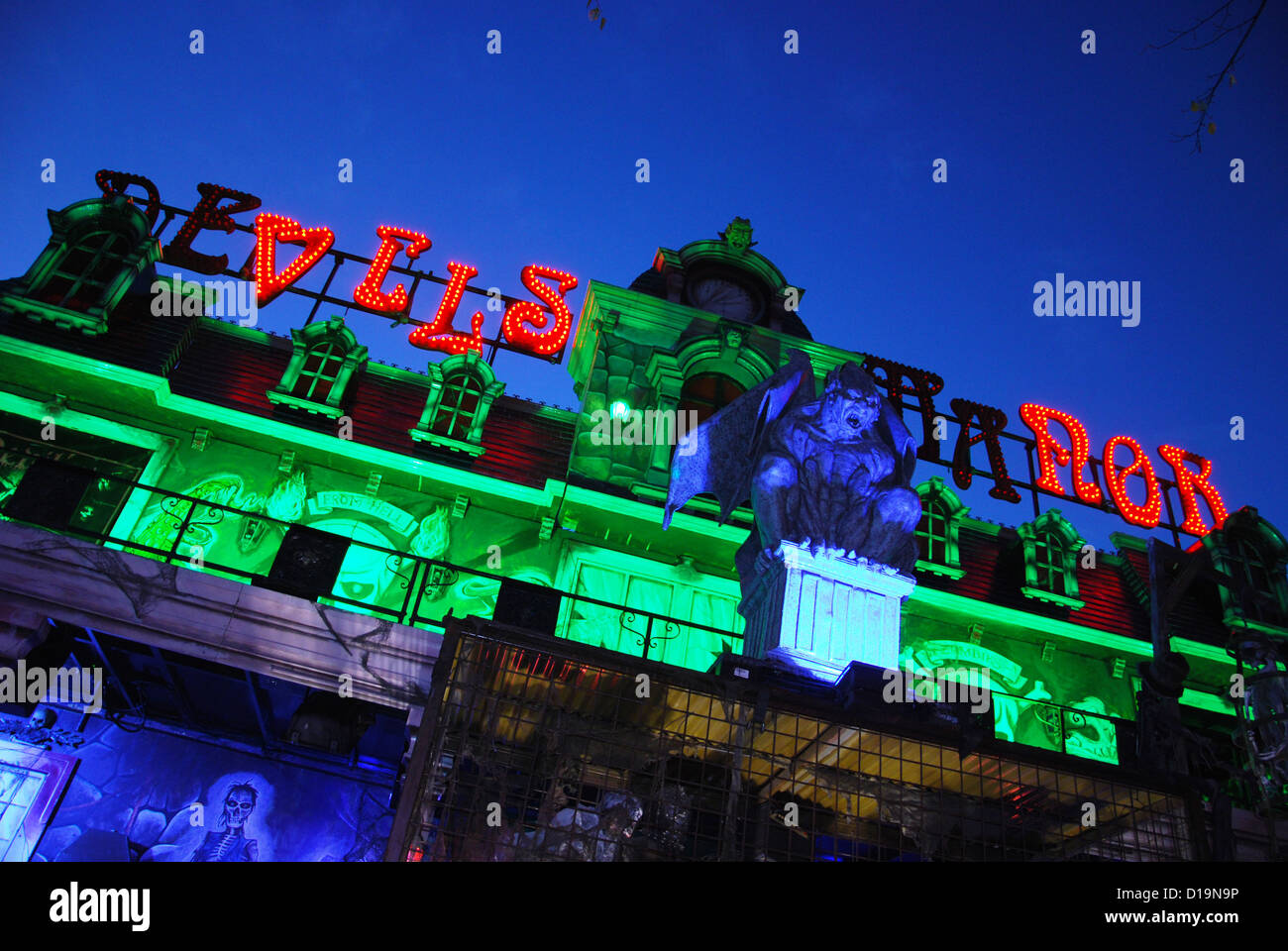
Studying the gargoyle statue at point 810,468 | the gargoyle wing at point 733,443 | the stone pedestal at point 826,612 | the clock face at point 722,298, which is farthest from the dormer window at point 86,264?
the stone pedestal at point 826,612

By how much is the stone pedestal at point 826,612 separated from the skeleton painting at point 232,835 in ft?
21.5

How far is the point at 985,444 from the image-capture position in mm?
18531

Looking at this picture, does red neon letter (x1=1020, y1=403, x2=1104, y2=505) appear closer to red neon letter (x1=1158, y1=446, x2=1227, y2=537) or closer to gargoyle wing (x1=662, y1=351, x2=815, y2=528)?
red neon letter (x1=1158, y1=446, x2=1227, y2=537)

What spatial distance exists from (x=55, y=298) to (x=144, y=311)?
A: 53.4 inches

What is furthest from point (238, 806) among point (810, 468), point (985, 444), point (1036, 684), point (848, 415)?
point (985, 444)

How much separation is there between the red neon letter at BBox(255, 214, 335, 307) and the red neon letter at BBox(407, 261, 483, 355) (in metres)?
2.65

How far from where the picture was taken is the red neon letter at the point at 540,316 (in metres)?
17.5

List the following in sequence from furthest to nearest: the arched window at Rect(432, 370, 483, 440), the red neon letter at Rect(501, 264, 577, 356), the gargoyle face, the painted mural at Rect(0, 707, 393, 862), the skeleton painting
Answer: the red neon letter at Rect(501, 264, 577, 356), the arched window at Rect(432, 370, 483, 440), the skeleton painting, the painted mural at Rect(0, 707, 393, 862), the gargoyle face

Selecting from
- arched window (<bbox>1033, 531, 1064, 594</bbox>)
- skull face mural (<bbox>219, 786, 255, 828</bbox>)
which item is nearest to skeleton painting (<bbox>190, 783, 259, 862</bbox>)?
skull face mural (<bbox>219, 786, 255, 828</bbox>)

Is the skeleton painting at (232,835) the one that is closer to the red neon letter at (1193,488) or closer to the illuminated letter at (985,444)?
the illuminated letter at (985,444)

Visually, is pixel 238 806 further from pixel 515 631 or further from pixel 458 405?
pixel 458 405

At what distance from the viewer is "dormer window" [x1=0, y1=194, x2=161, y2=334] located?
14.2m
